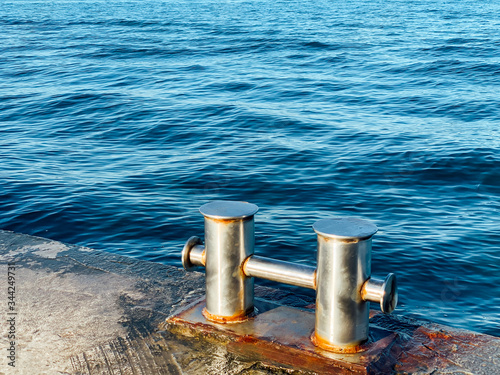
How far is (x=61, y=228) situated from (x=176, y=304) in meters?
4.33

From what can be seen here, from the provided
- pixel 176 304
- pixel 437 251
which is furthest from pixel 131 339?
pixel 437 251

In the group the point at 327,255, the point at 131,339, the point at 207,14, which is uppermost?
the point at 207,14

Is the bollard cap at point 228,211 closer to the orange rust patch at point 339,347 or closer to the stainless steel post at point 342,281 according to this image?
the stainless steel post at point 342,281

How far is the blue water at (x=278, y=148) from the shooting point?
6609 mm

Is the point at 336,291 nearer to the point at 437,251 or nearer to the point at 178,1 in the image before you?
the point at 437,251

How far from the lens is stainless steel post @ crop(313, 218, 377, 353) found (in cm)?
258

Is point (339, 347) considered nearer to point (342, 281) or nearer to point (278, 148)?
point (342, 281)

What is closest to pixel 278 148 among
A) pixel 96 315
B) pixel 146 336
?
pixel 96 315

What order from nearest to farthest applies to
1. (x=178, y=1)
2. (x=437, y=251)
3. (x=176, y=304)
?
(x=176, y=304)
(x=437, y=251)
(x=178, y=1)

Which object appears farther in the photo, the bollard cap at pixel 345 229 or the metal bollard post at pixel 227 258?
the metal bollard post at pixel 227 258

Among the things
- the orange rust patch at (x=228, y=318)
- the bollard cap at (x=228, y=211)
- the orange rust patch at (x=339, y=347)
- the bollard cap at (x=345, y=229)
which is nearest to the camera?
the bollard cap at (x=345, y=229)

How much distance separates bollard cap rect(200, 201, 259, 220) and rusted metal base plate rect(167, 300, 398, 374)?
1.79ft

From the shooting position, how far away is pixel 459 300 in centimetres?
548

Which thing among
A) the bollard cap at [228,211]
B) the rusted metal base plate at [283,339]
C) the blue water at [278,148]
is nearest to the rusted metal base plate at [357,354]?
the rusted metal base plate at [283,339]
